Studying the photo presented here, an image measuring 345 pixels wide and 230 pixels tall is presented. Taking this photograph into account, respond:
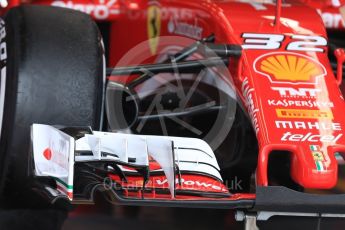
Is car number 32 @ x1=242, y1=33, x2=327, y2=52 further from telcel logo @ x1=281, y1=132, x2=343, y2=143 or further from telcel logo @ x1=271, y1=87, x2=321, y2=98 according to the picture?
telcel logo @ x1=281, y1=132, x2=343, y2=143

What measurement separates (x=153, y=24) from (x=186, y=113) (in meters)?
0.96

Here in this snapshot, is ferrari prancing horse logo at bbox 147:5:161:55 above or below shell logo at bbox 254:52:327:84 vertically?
above

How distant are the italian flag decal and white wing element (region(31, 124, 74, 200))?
776 mm

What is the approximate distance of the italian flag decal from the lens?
2.47 m

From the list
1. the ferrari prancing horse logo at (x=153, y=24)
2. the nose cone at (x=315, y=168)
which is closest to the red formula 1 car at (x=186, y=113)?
the nose cone at (x=315, y=168)

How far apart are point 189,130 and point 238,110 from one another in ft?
0.87

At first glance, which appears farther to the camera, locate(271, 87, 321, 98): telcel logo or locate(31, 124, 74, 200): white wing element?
locate(271, 87, 321, 98): telcel logo

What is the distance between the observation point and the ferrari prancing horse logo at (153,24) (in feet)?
12.3

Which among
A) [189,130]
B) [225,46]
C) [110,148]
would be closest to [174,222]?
[189,130]

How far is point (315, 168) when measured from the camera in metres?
2.46

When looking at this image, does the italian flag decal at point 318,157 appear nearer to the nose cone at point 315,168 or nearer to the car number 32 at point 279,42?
the nose cone at point 315,168

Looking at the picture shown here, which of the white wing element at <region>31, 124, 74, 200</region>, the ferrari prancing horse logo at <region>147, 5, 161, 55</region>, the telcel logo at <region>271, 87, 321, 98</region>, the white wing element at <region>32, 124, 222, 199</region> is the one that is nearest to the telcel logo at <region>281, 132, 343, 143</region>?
the telcel logo at <region>271, 87, 321, 98</region>

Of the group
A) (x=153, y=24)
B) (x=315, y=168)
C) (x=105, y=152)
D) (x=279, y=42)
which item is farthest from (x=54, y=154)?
(x=153, y=24)

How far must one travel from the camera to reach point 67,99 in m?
2.51
